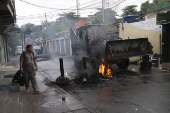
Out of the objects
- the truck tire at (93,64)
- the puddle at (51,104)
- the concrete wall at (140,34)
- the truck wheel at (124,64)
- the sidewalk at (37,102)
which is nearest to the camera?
the sidewalk at (37,102)

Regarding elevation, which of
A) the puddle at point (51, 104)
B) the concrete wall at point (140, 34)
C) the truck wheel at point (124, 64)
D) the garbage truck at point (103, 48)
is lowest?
the puddle at point (51, 104)

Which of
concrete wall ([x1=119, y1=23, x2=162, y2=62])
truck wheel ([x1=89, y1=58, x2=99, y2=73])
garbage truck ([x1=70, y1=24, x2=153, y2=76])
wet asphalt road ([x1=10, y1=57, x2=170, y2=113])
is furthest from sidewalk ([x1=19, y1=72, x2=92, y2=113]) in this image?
concrete wall ([x1=119, y1=23, x2=162, y2=62])

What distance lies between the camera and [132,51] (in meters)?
10.2

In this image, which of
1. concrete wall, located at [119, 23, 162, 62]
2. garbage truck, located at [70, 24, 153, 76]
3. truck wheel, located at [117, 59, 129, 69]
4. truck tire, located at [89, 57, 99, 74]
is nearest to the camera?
garbage truck, located at [70, 24, 153, 76]

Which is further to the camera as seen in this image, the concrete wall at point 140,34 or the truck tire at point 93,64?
the concrete wall at point 140,34

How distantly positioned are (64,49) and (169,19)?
21.1m

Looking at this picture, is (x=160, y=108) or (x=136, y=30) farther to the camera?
(x=136, y=30)

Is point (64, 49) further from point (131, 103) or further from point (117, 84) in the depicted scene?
point (131, 103)

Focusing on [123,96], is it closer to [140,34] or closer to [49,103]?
[49,103]

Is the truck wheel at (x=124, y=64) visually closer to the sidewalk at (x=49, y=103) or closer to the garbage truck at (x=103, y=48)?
the garbage truck at (x=103, y=48)

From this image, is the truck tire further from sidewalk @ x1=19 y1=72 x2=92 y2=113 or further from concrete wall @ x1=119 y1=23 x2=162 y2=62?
concrete wall @ x1=119 y1=23 x2=162 y2=62


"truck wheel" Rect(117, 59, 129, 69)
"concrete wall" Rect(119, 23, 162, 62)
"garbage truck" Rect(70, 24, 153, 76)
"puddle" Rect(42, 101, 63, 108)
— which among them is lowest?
"puddle" Rect(42, 101, 63, 108)

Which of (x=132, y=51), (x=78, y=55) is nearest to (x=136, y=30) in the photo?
(x=132, y=51)

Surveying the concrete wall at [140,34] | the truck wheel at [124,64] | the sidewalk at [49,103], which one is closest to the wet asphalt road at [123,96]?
the sidewalk at [49,103]
